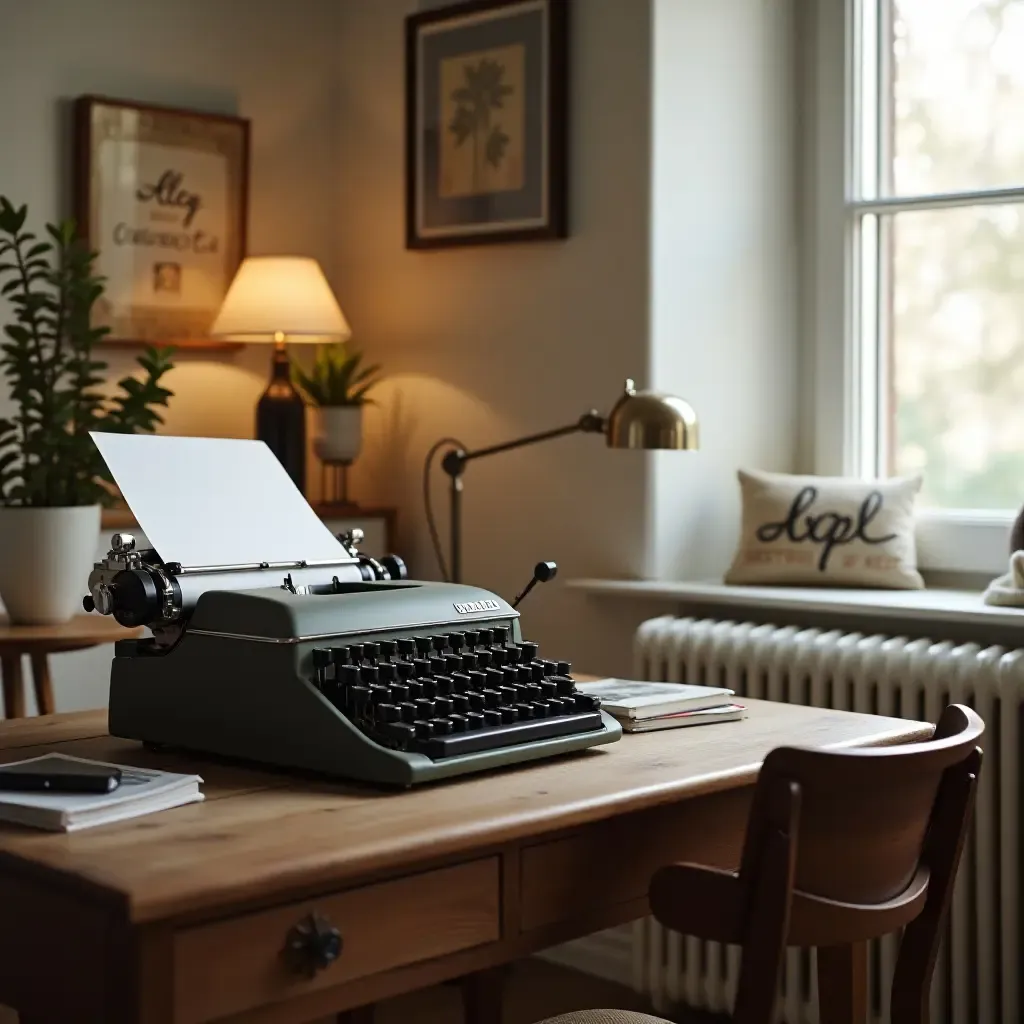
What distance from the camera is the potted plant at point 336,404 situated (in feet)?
12.0

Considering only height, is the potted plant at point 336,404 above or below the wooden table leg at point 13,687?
above

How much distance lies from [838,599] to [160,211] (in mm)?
1769

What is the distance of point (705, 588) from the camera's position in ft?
10.4

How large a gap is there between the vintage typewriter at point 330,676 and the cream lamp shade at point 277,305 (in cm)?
167

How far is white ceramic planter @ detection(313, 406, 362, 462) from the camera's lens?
12.0ft

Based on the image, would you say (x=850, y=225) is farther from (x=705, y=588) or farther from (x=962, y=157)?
(x=705, y=588)

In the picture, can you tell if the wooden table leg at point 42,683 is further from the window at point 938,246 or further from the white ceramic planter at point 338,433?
the window at point 938,246

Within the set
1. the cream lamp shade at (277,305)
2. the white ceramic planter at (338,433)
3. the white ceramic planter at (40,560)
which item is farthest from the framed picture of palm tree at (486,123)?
the white ceramic planter at (40,560)

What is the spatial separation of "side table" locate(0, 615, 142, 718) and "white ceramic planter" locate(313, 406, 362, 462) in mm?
764

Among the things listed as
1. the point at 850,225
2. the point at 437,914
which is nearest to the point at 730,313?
the point at 850,225

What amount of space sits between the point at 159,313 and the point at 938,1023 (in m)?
2.23

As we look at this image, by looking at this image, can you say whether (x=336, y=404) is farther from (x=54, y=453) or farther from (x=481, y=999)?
(x=481, y=999)

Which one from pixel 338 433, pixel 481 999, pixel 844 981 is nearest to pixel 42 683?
pixel 338 433

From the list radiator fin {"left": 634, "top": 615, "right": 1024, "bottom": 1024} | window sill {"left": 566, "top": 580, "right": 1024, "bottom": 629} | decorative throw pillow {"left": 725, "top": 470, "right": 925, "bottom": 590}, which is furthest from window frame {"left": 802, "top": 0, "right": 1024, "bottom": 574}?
radiator fin {"left": 634, "top": 615, "right": 1024, "bottom": 1024}
